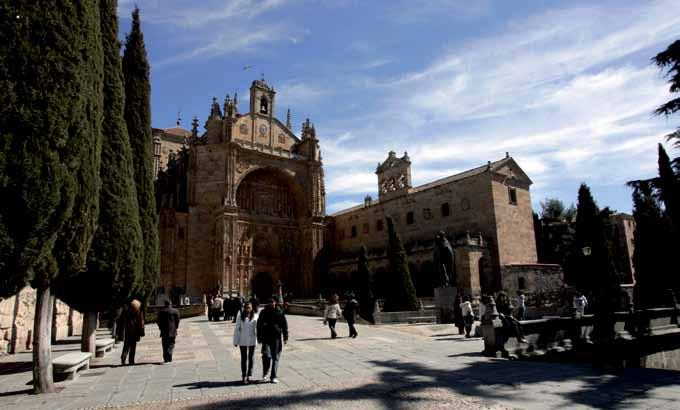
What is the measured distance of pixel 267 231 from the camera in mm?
38500

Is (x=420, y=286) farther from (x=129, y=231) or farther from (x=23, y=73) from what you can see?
(x=23, y=73)

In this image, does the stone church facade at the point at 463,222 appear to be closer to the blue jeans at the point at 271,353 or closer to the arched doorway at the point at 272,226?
the arched doorway at the point at 272,226

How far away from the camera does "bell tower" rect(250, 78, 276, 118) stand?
39128 millimetres

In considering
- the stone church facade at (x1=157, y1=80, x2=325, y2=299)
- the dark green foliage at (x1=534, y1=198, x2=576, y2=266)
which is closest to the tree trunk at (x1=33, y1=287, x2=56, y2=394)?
the stone church facade at (x1=157, y1=80, x2=325, y2=299)

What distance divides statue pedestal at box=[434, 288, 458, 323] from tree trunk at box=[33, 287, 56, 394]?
13.9 meters

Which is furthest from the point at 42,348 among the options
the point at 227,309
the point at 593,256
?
the point at 593,256

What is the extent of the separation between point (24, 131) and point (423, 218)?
3262 centimetres

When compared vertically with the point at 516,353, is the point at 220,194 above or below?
above

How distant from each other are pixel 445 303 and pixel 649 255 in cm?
2068

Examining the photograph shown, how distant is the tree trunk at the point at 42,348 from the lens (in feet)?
21.2

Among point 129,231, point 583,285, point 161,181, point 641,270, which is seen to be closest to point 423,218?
point 583,285

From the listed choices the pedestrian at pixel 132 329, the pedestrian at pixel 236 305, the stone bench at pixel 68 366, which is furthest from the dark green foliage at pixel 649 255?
the stone bench at pixel 68 366

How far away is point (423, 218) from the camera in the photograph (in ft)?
117

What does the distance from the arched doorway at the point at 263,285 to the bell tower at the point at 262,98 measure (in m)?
15.4
